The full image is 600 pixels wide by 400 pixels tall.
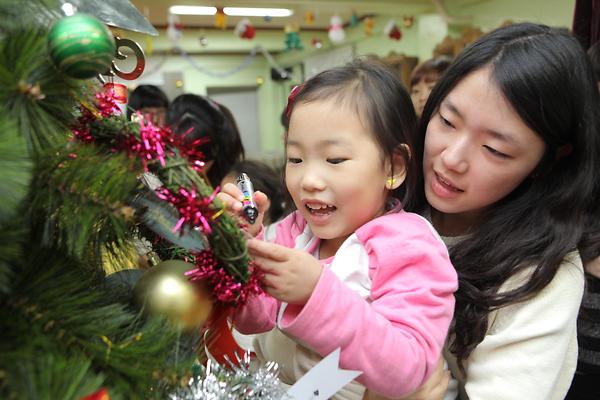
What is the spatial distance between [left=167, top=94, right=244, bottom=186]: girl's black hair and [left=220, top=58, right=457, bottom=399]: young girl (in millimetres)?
1209

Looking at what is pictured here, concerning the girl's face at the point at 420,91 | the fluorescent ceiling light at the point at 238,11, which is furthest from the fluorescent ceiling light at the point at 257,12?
the girl's face at the point at 420,91

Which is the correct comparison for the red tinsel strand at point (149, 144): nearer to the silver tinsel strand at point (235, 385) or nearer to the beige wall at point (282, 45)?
the silver tinsel strand at point (235, 385)

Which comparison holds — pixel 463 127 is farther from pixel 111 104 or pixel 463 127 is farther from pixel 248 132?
pixel 248 132

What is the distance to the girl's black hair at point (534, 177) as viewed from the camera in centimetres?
83

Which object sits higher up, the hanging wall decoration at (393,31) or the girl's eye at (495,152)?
the hanging wall decoration at (393,31)

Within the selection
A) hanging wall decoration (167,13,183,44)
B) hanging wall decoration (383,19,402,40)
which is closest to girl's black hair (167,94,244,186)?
hanging wall decoration (167,13,183,44)

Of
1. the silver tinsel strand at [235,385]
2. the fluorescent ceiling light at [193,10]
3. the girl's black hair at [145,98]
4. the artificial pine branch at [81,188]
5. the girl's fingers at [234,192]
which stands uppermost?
the fluorescent ceiling light at [193,10]

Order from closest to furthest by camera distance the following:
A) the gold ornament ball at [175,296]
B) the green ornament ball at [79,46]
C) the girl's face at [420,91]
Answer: the green ornament ball at [79,46] → the gold ornament ball at [175,296] → the girl's face at [420,91]

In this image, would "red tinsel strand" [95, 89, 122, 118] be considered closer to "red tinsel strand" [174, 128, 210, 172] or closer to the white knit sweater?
"red tinsel strand" [174, 128, 210, 172]

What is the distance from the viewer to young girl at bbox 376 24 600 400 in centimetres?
79

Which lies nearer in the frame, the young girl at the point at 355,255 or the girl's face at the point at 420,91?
the young girl at the point at 355,255

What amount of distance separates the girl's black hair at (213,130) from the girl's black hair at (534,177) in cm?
122

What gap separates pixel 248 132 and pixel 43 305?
30.0 feet

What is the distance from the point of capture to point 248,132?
945cm
